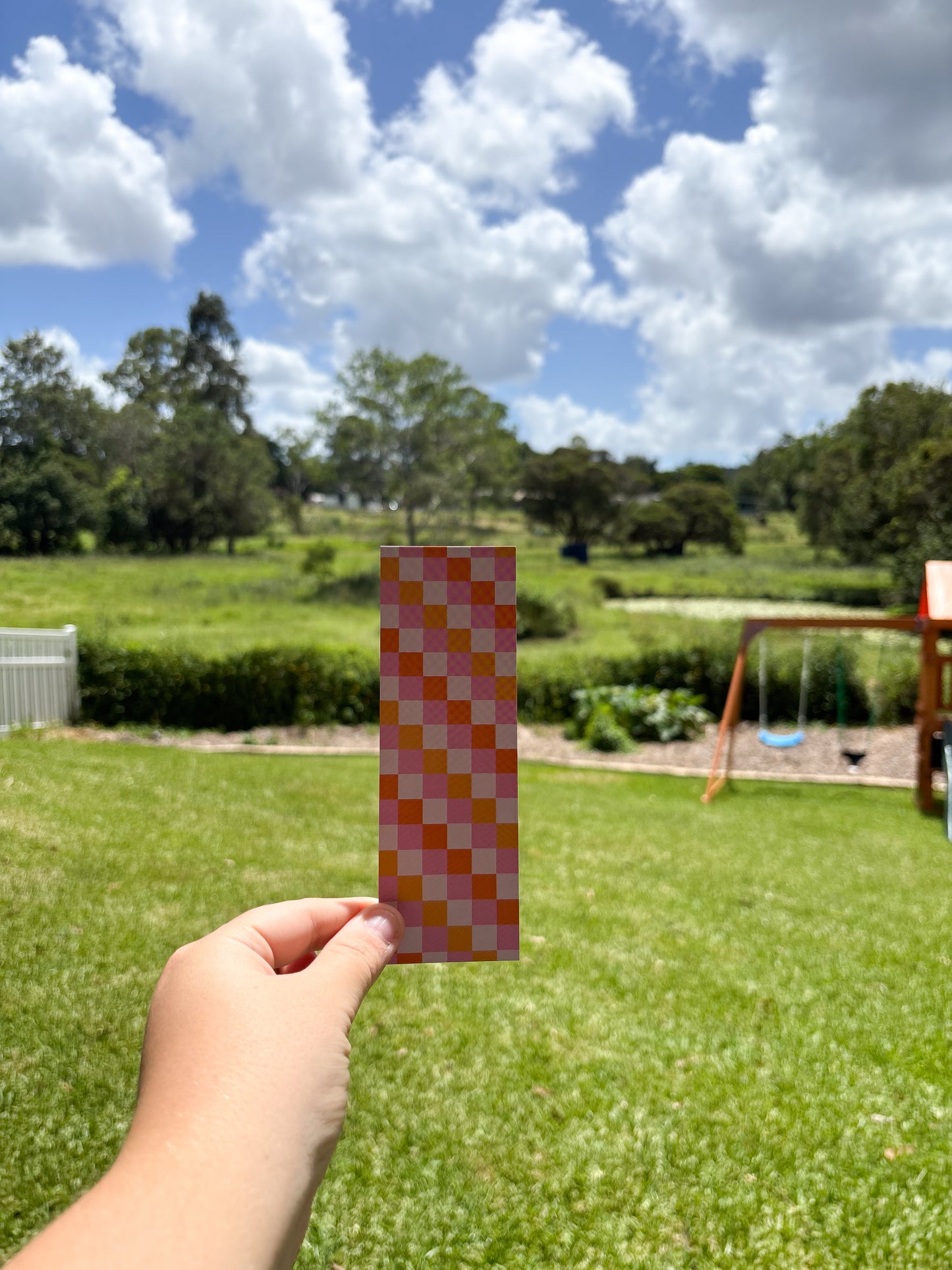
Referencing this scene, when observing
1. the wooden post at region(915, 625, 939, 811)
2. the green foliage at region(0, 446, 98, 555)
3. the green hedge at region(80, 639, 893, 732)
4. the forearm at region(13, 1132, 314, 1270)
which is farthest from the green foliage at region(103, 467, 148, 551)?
the forearm at region(13, 1132, 314, 1270)

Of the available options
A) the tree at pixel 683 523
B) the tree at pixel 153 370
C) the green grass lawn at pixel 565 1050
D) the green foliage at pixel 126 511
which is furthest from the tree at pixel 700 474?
the green grass lawn at pixel 565 1050

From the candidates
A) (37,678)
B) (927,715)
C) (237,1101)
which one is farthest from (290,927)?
(37,678)

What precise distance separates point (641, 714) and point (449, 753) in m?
9.21

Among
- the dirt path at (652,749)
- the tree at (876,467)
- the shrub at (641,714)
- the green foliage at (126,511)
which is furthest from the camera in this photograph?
the tree at (876,467)

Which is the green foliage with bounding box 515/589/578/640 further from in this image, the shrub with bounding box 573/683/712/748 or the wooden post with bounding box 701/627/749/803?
the wooden post with bounding box 701/627/749/803

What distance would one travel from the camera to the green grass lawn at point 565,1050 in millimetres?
2076

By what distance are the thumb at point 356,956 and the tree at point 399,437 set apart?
23.7m

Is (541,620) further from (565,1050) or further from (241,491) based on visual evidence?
(565,1050)

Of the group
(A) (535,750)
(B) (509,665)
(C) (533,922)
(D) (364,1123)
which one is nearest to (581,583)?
(A) (535,750)

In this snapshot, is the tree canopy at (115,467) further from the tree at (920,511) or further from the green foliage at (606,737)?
the tree at (920,511)

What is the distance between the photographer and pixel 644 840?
217 inches

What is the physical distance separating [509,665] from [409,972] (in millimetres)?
2823

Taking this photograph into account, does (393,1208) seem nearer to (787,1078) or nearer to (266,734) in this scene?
(787,1078)

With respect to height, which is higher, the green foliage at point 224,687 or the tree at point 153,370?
the tree at point 153,370
